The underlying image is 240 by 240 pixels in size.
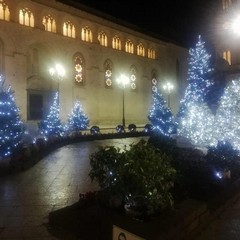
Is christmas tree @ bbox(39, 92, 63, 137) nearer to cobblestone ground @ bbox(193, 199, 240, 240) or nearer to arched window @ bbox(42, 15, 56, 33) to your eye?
arched window @ bbox(42, 15, 56, 33)

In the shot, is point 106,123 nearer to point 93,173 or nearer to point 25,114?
point 25,114

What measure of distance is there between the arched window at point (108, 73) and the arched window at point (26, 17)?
1070cm

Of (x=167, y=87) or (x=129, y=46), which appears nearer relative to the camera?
(x=129, y=46)

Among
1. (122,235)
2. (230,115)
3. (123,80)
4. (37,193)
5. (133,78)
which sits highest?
(133,78)

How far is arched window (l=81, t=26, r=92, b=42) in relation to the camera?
38156 mm

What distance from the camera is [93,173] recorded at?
6.29 m

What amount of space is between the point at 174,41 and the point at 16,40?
90.0 feet

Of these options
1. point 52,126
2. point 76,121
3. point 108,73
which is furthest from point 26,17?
point 108,73

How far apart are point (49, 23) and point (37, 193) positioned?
28268mm

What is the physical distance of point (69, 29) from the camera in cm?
3653

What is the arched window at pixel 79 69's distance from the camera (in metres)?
37.5

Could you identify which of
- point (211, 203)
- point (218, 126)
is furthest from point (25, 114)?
point (211, 203)

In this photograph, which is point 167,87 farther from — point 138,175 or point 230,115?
point 138,175

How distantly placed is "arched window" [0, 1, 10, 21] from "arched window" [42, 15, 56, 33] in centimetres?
403
